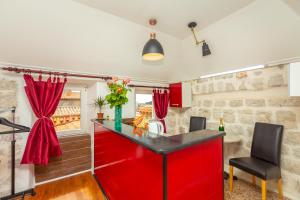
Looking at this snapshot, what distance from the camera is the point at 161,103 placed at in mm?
3967

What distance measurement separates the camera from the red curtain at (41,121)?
7.44ft

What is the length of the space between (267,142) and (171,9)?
2.46 metres

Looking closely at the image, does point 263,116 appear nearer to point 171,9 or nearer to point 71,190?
point 171,9

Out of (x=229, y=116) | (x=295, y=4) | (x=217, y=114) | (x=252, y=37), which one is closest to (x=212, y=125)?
(x=217, y=114)

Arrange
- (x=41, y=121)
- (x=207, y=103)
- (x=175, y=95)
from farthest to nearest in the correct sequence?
(x=175, y=95) < (x=207, y=103) < (x=41, y=121)

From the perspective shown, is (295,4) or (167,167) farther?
(295,4)

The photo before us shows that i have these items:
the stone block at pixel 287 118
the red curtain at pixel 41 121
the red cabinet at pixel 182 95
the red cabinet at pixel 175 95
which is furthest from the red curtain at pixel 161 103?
the stone block at pixel 287 118

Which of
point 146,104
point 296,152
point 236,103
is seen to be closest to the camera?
point 296,152

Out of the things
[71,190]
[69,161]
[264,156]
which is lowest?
[71,190]

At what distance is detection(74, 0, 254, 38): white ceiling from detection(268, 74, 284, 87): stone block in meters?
1.17

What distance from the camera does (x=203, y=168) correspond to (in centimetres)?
138

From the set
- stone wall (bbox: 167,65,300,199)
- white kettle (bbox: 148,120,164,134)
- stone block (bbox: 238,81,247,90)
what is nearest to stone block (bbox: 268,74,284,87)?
stone wall (bbox: 167,65,300,199)

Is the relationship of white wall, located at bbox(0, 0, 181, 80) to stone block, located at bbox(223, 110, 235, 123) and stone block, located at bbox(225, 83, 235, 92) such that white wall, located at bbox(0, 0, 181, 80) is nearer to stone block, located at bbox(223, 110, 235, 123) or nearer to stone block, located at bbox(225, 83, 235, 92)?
stone block, located at bbox(225, 83, 235, 92)

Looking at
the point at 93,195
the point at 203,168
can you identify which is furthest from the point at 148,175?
the point at 93,195
